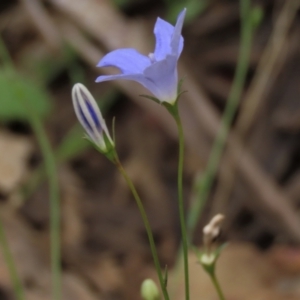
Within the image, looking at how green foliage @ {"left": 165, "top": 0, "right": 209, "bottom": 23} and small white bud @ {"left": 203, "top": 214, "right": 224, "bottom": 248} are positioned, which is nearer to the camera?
small white bud @ {"left": 203, "top": 214, "right": 224, "bottom": 248}

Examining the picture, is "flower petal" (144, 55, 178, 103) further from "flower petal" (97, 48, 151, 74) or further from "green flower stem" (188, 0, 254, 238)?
"green flower stem" (188, 0, 254, 238)

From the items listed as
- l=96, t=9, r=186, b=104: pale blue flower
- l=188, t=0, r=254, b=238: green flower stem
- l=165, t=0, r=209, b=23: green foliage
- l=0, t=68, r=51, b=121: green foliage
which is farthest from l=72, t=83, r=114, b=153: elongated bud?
l=165, t=0, r=209, b=23: green foliage

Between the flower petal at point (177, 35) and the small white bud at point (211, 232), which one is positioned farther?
the small white bud at point (211, 232)

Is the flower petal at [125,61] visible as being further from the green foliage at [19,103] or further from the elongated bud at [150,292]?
the green foliage at [19,103]

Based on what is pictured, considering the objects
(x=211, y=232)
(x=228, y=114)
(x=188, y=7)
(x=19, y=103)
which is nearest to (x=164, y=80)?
(x=211, y=232)

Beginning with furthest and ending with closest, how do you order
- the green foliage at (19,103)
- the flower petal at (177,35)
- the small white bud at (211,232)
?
1. the green foliage at (19,103)
2. the small white bud at (211,232)
3. the flower petal at (177,35)

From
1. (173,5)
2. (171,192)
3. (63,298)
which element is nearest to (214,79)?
(173,5)

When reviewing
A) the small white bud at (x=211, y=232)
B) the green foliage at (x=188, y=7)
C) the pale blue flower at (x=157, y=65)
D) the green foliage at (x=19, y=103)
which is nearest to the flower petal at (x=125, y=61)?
the pale blue flower at (x=157, y=65)
